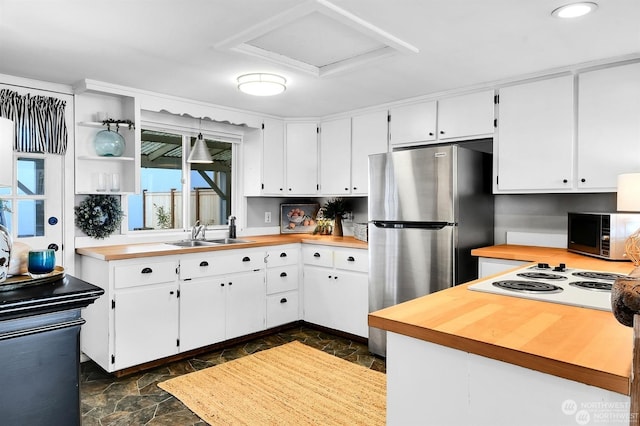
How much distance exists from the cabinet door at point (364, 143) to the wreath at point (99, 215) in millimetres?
2154

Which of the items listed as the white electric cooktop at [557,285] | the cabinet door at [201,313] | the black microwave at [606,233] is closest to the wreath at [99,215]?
the cabinet door at [201,313]

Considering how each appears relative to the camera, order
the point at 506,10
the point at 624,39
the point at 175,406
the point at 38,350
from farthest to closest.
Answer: the point at 175,406 < the point at 624,39 < the point at 506,10 < the point at 38,350

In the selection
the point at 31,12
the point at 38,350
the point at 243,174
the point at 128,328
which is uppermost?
the point at 31,12

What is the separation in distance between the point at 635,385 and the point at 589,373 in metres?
0.25

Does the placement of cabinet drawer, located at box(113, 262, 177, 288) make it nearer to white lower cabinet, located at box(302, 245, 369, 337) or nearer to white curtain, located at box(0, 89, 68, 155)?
white curtain, located at box(0, 89, 68, 155)

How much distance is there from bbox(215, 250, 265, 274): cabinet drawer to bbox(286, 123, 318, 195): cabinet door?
0.94 m

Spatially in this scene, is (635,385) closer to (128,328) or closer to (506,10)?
(506,10)

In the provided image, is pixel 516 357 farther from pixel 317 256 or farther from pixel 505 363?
pixel 317 256

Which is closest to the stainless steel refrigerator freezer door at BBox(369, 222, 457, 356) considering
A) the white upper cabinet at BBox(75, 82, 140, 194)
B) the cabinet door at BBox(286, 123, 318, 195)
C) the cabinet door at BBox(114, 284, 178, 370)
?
the cabinet door at BBox(286, 123, 318, 195)

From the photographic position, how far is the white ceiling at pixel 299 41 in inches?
79.7

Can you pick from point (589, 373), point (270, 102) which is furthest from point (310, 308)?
point (589, 373)

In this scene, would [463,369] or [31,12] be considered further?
[31,12]

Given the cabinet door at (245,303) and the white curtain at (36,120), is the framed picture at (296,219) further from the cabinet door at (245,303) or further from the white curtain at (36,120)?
the white curtain at (36,120)

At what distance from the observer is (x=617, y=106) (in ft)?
8.96
